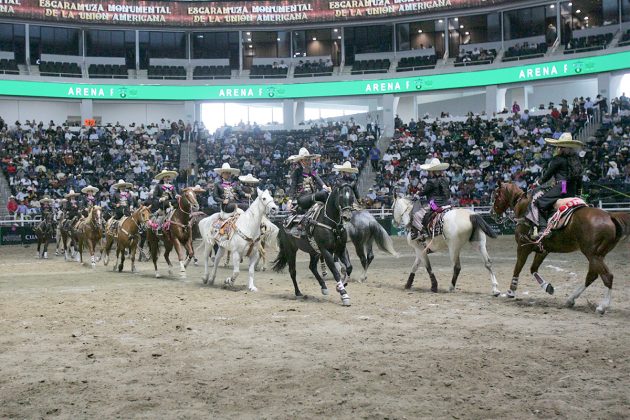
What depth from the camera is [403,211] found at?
1505 centimetres

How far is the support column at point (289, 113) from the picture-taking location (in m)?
48.8

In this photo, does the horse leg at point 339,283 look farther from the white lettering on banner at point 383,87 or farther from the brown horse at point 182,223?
the white lettering on banner at point 383,87

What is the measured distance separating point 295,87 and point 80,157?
15.5 meters

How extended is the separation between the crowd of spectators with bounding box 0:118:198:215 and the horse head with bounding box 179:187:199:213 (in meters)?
17.9

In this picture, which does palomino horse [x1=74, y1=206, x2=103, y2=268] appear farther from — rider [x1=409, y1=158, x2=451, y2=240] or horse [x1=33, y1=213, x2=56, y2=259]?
rider [x1=409, y1=158, x2=451, y2=240]

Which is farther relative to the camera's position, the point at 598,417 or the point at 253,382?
the point at 253,382

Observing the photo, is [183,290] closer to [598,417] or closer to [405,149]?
[598,417]

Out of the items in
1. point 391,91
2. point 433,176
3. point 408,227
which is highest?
point 391,91

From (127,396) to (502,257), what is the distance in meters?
16.7

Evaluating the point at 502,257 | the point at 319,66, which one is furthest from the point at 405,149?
the point at 502,257

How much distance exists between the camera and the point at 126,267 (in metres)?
21.1

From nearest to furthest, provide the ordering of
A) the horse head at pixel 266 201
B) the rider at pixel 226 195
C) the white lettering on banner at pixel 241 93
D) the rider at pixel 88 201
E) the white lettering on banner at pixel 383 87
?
the horse head at pixel 266 201 → the rider at pixel 226 195 → the rider at pixel 88 201 → the white lettering on banner at pixel 383 87 → the white lettering on banner at pixel 241 93

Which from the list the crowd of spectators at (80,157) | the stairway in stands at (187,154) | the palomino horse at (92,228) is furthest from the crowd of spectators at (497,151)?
the palomino horse at (92,228)

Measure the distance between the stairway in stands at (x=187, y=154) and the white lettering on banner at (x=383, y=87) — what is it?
12.4m
